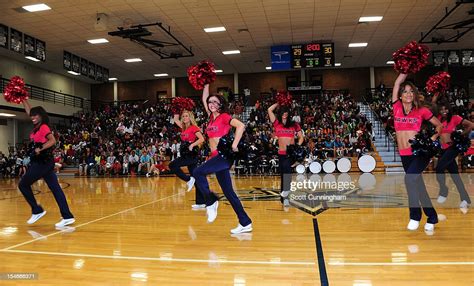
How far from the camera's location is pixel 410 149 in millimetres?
4770

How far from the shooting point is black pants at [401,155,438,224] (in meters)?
4.68

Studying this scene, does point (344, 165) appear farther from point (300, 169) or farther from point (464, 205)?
point (464, 205)

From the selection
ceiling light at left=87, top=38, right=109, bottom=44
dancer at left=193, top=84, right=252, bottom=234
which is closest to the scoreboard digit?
ceiling light at left=87, top=38, right=109, bottom=44

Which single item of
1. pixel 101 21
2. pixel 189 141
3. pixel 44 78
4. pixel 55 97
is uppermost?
pixel 101 21

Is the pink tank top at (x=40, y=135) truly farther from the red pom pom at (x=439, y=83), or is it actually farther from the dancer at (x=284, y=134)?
the red pom pom at (x=439, y=83)

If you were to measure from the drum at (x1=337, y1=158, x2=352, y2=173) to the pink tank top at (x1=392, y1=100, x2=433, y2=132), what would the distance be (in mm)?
A: 9739

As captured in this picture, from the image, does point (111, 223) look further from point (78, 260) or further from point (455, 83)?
point (455, 83)

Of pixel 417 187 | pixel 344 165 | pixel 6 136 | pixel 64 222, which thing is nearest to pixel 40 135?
pixel 64 222

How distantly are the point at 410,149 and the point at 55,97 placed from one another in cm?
2589

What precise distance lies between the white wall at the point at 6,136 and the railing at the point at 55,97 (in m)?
2.30

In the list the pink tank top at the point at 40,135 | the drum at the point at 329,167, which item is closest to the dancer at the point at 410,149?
the pink tank top at the point at 40,135

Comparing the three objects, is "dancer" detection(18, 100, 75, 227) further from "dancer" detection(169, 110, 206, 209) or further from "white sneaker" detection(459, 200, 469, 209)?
"white sneaker" detection(459, 200, 469, 209)

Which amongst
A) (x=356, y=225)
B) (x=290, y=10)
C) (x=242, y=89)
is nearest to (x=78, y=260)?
(x=356, y=225)

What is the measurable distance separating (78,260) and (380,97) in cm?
2242
